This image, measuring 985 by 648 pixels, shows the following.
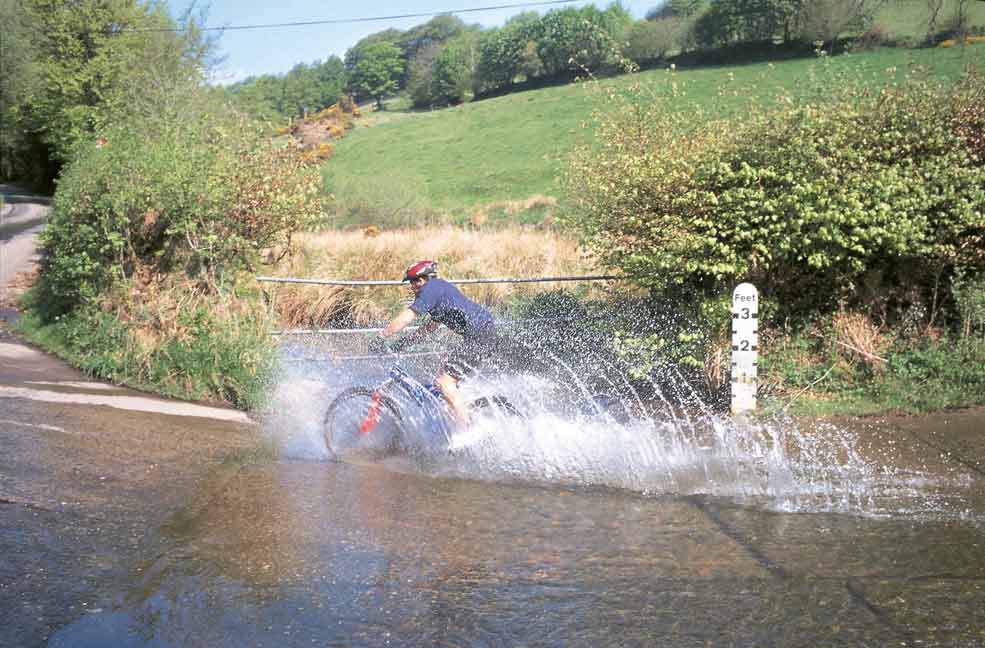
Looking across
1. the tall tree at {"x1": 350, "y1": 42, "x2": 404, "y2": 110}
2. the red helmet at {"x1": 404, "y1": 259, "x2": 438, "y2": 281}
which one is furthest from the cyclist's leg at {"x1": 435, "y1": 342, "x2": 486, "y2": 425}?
the tall tree at {"x1": 350, "y1": 42, "x2": 404, "y2": 110}

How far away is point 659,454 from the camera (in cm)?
804

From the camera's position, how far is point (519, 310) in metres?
13.1

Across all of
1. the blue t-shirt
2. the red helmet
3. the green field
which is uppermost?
the green field

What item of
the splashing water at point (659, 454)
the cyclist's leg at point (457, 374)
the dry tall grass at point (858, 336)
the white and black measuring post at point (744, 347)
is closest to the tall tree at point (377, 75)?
the dry tall grass at point (858, 336)

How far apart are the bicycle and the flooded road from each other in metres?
0.30

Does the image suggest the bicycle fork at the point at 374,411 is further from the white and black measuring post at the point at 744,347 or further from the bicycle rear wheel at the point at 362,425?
the white and black measuring post at the point at 744,347

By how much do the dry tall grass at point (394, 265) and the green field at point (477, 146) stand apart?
1154 centimetres

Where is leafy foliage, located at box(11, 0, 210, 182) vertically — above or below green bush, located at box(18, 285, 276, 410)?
above

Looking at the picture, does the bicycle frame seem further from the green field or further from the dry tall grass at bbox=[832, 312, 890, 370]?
the green field

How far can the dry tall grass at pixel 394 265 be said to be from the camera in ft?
45.5

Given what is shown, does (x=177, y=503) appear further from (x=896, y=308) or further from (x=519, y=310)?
(x=896, y=308)

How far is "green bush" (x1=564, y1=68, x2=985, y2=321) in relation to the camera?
29.6ft

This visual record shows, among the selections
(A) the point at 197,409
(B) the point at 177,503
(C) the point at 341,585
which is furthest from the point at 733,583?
(A) the point at 197,409

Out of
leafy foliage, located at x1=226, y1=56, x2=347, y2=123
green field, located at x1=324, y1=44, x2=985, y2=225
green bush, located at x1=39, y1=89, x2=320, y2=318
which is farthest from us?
leafy foliage, located at x1=226, y1=56, x2=347, y2=123
